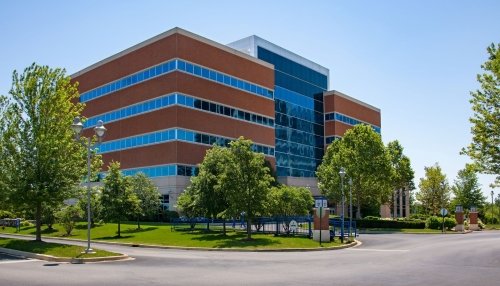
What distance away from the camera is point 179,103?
56.3m

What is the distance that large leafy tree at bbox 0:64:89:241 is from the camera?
28000 millimetres

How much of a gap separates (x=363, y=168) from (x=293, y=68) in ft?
91.3

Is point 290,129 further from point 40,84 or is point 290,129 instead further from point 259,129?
point 40,84

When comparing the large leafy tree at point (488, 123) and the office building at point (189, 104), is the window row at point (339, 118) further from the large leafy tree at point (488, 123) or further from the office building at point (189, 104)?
the large leafy tree at point (488, 123)

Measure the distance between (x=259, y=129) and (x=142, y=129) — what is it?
626 inches

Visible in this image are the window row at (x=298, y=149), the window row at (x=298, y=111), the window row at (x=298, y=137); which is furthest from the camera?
the window row at (x=298, y=111)

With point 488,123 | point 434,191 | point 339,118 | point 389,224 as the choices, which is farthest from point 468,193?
point 488,123

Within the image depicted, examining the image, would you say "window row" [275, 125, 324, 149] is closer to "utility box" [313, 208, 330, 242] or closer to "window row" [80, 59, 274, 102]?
"window row" [80, 59, 274, 102]

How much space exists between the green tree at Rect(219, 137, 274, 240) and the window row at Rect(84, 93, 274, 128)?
24.8 meters

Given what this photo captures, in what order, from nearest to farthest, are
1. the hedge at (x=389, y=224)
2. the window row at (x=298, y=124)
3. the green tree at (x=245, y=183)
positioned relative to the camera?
the green tree at (x=245, y=183)
the hedge at (x=389, y=224)
the window row at (x=298, y=124)

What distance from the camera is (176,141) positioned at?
56.0m

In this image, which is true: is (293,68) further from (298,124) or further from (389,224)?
(389,224)

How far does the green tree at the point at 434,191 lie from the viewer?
86.2m

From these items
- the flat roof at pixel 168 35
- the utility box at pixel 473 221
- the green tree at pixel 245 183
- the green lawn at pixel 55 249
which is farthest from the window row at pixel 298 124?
the green lawn at pixel 55 249
